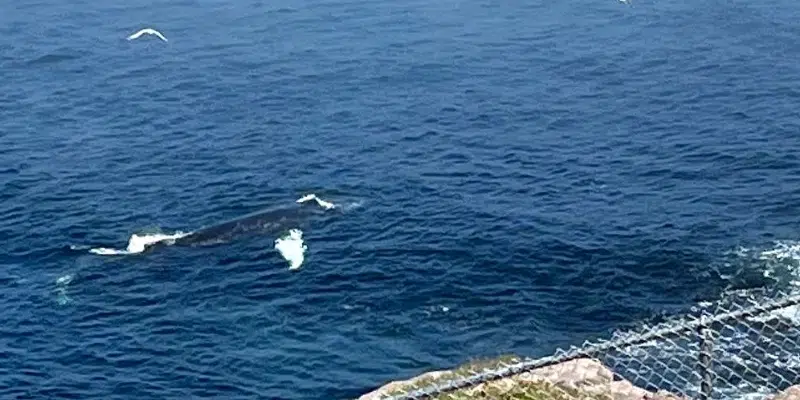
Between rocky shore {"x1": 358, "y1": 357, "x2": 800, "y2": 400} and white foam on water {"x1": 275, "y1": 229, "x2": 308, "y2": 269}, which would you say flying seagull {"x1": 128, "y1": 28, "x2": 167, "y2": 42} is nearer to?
white foam on water {"x1": 275, "y1": 229, "x2": 308, "y2": 269}

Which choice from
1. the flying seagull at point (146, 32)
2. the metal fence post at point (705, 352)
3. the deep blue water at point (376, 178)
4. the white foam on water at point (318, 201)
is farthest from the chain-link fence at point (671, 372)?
the flying seagull at point (146, 32)

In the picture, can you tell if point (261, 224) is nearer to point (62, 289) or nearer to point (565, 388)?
point (62, 289)

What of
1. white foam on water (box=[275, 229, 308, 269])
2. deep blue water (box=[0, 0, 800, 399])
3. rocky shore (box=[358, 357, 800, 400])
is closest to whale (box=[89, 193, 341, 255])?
white foam on water (box=[275, 229, 308, 269])

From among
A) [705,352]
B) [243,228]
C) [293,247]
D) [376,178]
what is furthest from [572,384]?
[376,178]

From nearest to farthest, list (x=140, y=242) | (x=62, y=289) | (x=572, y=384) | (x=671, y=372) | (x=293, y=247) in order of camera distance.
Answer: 1. (x=572, y=384)
2. (x=671, y=372)
3. (x=62, y=289)
4. (x=293, y=247)
5. (x=140, y=242)

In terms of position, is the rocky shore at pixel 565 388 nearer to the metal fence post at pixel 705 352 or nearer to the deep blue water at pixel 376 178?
the metal fence post at pixel 705 352

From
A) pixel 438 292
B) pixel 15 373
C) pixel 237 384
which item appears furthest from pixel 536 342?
pixel 15 373

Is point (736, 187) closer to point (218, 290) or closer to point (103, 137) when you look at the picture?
point (218, 290)
